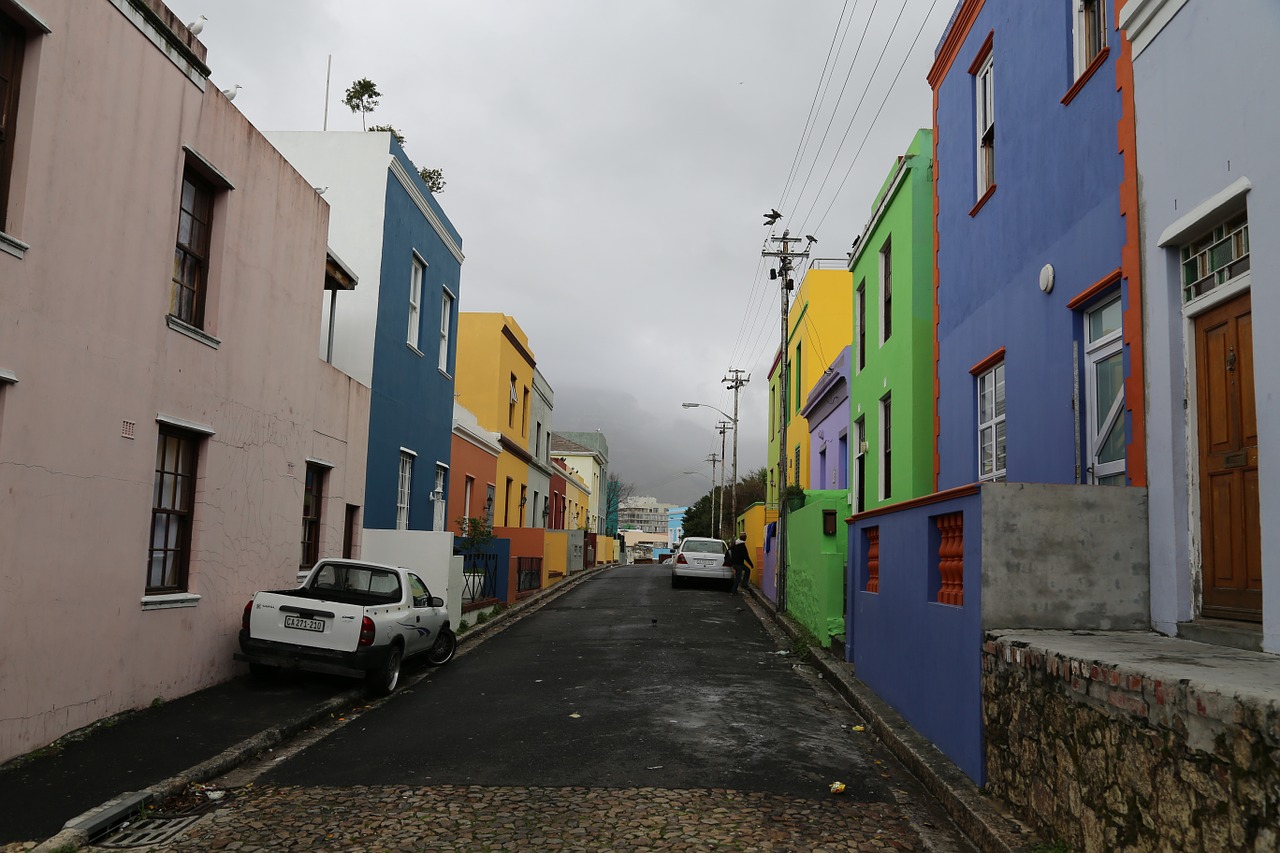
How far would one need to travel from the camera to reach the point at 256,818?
594cm

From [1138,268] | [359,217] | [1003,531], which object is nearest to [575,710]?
[1003,531]

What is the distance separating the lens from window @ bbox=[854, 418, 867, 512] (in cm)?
1741

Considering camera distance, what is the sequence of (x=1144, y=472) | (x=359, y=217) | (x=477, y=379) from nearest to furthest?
1. (x=1144, y=472)
2. (x=359, y=217)
3. (x=477, y=379)

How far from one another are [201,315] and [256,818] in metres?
5.71

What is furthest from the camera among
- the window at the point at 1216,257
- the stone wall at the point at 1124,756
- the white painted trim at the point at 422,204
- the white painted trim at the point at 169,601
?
the white painted trim at the point at 422,204

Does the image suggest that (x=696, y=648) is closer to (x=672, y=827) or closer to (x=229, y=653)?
(x=229, y=653)

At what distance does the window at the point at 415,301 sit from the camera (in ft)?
57.3

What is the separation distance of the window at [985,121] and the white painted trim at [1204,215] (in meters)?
4.37

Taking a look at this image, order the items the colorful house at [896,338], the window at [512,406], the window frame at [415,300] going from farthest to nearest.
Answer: the window at [512,406] → the window frame at [415,300] → the colorful house at [896,338]

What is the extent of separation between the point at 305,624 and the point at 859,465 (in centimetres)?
1125

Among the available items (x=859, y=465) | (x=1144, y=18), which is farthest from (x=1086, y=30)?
(x=859, y=465)

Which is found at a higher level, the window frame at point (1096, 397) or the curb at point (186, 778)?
the window frame at point (1096, 397)

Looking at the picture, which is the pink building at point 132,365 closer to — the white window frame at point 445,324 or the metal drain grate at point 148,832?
the metal drain grate at point 148,832

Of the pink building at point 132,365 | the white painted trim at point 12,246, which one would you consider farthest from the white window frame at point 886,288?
the white painted trim at point 12,246
